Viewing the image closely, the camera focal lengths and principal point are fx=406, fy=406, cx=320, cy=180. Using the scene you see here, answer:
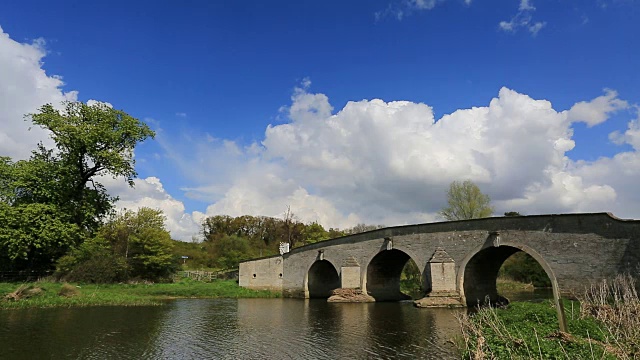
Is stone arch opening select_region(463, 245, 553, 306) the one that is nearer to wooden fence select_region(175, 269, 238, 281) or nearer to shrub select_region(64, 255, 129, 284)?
wooden fence select_region(175, 269, 238, 281)

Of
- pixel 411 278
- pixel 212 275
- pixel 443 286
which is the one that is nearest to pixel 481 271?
pixel 443 286

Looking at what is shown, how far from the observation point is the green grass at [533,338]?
7.04m

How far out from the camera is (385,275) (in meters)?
30.7

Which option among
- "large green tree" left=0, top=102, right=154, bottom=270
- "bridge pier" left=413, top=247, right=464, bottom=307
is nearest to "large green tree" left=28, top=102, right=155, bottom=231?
"large green tree" left=0, top=102, right=154, bottom=270

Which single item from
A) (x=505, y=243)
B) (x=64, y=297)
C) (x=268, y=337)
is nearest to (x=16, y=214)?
(x=64, y=297)

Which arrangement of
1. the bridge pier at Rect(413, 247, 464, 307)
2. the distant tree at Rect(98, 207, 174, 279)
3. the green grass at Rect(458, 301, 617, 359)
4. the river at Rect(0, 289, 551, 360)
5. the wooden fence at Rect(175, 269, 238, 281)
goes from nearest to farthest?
the green grass at Rect(458, 301, 617, 359) < the river at Rect(0, 289, 551, 360) < the bridge pier at Rect(413, 247, 464, 307) < the distant tree at Rect(98, 207, 174, 279) < the wooden fence at Rect(175, 269, 238, 281)

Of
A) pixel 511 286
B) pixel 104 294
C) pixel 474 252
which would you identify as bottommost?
pixel 511 286

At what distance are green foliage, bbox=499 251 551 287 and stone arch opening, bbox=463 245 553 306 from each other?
20.2 m

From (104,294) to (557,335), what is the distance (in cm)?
2599

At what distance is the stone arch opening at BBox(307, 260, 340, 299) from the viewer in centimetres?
3469

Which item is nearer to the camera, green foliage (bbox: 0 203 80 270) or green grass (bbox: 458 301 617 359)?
green grass (bbox: 458 301 617 359)

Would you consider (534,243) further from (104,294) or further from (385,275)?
Result: (104,294)

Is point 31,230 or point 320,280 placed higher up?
point 31,230

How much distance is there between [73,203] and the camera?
32.8m
